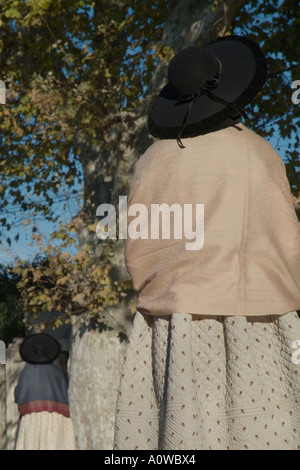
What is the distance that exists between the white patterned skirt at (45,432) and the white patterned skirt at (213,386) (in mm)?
7233

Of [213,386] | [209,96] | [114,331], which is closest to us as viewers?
[213,386]

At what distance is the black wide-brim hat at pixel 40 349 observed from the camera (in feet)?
32.7

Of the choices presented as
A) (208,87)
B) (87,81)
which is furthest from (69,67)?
(208,87)

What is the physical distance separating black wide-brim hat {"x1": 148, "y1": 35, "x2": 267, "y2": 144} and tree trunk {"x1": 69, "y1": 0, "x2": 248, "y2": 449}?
509 cm

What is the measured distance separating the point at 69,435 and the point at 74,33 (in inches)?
230

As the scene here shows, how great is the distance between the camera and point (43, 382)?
968 cm

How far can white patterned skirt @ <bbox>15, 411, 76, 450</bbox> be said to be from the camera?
375 inches

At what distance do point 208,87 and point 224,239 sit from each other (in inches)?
25.2

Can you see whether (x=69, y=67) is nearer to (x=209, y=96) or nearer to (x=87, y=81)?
(x=87, y=81)

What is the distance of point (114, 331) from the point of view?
844cm

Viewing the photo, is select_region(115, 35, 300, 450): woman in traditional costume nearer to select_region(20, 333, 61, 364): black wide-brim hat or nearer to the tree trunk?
the tree trunk

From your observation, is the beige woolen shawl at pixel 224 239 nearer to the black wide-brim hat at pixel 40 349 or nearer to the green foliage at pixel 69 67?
the green foliage at pixel 69 67

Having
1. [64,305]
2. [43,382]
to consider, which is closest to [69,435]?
[43,382]

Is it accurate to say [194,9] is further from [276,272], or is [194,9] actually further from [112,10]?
[276,272]
